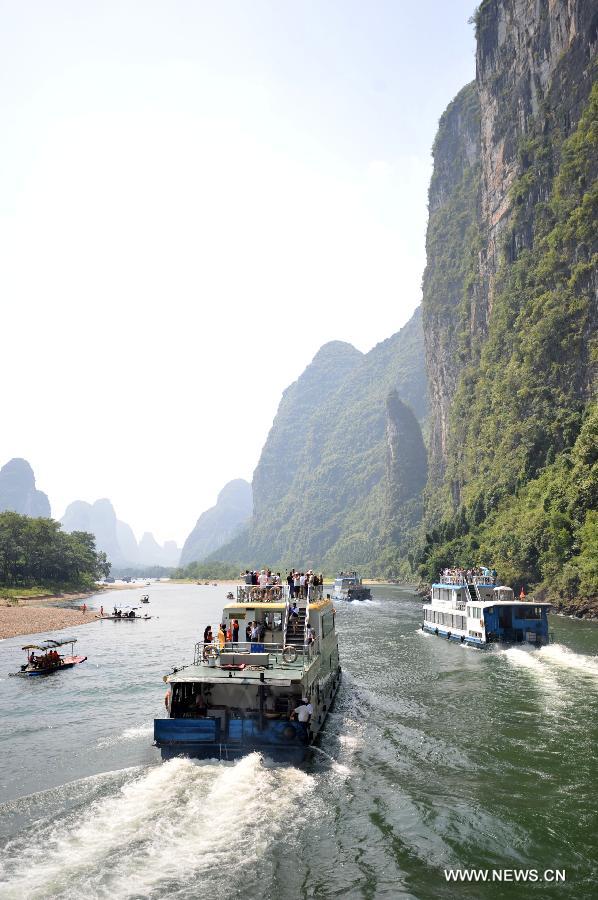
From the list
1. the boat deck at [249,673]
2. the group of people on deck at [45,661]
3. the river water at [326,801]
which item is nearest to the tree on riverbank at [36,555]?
the group of people on deck at [45,661]

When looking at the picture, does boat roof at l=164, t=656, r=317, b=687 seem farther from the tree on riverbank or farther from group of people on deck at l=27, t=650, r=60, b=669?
the tree on riverbank

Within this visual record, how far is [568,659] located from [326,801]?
2984 centimetres

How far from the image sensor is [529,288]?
126 metres

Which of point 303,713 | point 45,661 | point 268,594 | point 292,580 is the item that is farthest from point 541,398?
point 303,713

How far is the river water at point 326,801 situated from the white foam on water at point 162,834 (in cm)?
5

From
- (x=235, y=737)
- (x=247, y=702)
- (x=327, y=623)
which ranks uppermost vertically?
(x=327, y=623)

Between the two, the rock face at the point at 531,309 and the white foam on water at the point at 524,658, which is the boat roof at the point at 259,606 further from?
the rock face at the point at 531,309

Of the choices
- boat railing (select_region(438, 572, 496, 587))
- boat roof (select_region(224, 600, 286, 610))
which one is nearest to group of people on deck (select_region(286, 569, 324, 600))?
boat roof (select_region(224, 600, 286, 610))

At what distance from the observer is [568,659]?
4244cm

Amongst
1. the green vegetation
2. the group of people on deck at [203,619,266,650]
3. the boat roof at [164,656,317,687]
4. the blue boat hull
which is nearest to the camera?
the blue boat hull

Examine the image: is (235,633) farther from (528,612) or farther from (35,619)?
(35,619)

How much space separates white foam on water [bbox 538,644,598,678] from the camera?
39.2 m

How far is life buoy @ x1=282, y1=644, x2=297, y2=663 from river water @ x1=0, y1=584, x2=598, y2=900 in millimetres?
3705

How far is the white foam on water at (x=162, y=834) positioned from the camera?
14.3 meters
